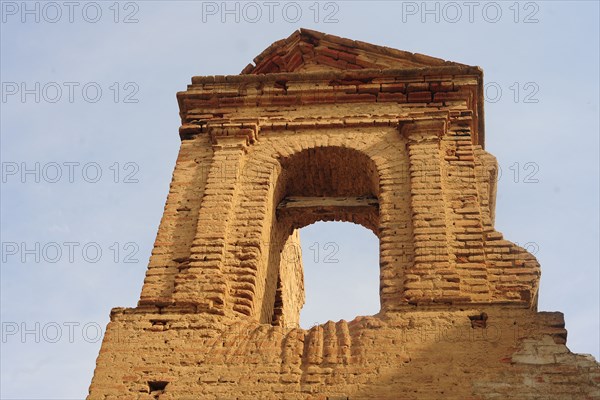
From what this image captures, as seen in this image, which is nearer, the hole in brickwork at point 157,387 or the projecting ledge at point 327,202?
the hole in brickwork at point 157,387

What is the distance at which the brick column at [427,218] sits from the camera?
7484 millimetres

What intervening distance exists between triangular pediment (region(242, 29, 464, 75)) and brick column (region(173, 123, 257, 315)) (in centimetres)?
192

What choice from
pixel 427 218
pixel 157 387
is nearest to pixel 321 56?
pixel 427 218

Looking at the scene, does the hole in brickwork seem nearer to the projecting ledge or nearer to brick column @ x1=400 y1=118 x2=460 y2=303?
brick column @ x1=400 y1=118 x2=460 y2=303

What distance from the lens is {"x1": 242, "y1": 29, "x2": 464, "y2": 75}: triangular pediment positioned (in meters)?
10.7

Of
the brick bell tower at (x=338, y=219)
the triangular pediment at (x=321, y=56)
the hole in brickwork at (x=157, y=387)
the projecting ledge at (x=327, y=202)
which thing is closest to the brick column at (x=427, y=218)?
the brick bell tower at (x=338, y=219)

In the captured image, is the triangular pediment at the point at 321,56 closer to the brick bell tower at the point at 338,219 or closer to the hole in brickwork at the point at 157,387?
the brick bell tower at the point at 338,219

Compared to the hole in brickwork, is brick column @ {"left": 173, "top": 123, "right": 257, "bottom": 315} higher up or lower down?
higher up

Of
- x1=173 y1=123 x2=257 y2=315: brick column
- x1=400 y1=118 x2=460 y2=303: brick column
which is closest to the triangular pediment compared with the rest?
x1=400 y1=118 x2=460 y2=303: brick column

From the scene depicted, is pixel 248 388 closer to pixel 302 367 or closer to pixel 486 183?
pixel 302 367

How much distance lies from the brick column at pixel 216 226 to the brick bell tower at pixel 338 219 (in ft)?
0.06

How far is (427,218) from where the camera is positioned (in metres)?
8.18

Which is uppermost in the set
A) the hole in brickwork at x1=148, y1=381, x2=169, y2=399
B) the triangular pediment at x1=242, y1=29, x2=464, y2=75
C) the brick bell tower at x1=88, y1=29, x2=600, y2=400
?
the triangular pediment at x1=242, y1=29, x2=464, y2=75

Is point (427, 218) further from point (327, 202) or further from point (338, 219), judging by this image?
point (338, 219)
